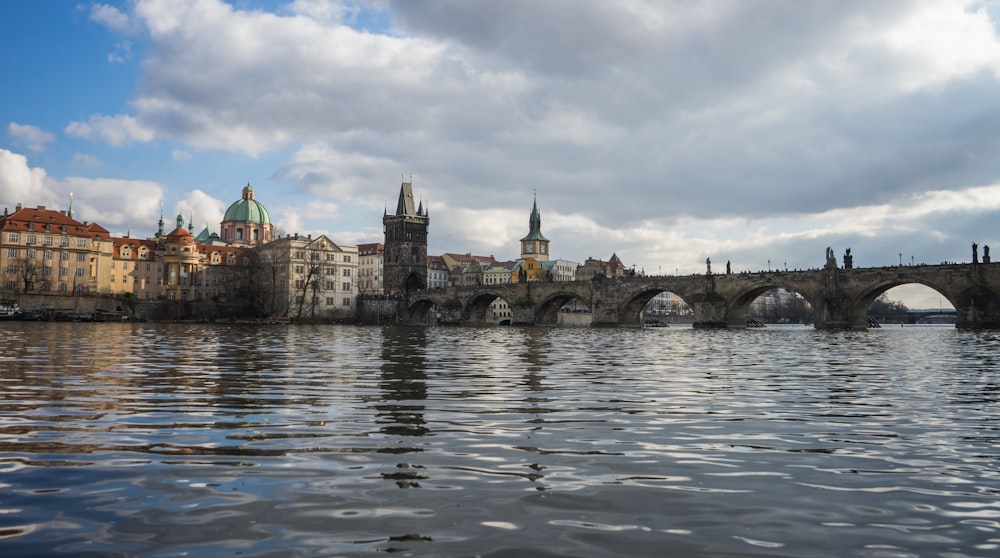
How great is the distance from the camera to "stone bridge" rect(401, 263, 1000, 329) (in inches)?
2464

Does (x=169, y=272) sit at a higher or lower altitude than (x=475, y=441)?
higher

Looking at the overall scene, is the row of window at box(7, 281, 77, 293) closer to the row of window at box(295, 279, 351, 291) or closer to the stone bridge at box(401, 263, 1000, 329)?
the row of window at box(295, 279, 351, 291)

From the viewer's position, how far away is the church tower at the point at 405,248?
150m

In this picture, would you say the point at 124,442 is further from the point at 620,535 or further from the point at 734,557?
the point at 734,557

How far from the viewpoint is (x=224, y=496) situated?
5.03 metres

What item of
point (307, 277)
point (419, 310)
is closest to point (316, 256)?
point (307, 277)

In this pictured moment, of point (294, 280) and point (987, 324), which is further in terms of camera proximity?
point (294, 280)

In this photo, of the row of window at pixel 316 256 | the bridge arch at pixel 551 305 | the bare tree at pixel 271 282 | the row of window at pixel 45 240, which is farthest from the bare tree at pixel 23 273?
the bridge arch at pixel 551 305

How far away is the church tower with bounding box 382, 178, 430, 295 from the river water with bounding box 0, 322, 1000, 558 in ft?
453

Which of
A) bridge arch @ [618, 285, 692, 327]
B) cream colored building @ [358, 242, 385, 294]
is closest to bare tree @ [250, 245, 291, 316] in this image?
bridge arch @ [618, 285, 692, 327]

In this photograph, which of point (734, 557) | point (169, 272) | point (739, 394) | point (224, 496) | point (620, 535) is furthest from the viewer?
point (169, 272)

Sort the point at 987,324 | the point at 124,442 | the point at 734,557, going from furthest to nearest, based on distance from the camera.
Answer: the point at 987,324 < the point at 124,442 < the point at 734,557

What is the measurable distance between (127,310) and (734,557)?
106 m

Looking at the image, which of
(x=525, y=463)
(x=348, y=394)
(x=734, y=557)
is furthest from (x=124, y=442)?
(x=734, y=557)
